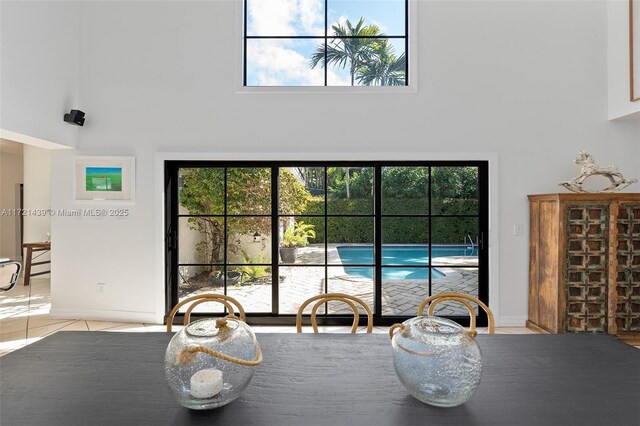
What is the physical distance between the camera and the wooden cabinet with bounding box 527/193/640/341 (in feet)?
11.4

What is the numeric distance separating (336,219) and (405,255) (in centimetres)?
86

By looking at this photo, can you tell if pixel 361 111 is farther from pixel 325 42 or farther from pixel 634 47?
pixel 634 47

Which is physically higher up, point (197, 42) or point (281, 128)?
point (197, 42)

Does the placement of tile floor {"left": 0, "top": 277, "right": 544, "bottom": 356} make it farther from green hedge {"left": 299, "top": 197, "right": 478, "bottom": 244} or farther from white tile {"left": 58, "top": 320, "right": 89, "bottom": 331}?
green hedge {"left": 299, "top": 197, "right": 478, "bottom": 244}

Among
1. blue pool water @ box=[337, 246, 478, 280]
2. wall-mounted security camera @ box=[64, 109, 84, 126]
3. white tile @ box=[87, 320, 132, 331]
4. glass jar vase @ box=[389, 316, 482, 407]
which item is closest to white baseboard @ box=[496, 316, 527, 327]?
blue pool water @ box=[337, 246, 478, 280]

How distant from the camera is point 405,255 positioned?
4082 mm

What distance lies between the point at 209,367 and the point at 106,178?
146 inches

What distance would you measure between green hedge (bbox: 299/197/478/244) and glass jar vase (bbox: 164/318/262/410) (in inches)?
117

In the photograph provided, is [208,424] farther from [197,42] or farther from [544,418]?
[197,42]

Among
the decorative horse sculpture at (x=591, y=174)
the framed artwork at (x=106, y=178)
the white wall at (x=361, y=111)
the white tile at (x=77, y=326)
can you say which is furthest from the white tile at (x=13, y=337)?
the decorative horse sculpture at (x=591, y=174)

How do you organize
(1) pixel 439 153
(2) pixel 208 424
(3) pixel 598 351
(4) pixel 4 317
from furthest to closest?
(4) pixel 4 317
(1) pixel 439 153
(3) pixel 598 351
(2) pixel 208 424

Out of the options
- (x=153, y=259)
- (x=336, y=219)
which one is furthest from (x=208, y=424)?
(x=153, y=259)

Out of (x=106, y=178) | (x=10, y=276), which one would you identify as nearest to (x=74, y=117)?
(x=106, y=178)

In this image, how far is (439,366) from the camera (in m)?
1.13
